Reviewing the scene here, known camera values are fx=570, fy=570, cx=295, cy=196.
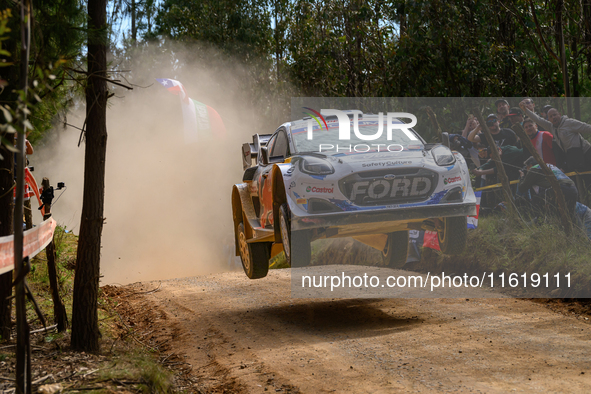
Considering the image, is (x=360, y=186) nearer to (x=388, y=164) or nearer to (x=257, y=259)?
(x=388, y=164)

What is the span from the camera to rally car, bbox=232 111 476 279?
673 centimetres

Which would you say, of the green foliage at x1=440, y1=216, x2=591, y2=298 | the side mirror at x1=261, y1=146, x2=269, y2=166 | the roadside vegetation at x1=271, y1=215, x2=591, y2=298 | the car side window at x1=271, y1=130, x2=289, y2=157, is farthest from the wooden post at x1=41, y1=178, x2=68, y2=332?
the green foliage at x1=440, y1=216, x2=591, y2=298

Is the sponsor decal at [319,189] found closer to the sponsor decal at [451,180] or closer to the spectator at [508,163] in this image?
the sponsor decal at [451,180]

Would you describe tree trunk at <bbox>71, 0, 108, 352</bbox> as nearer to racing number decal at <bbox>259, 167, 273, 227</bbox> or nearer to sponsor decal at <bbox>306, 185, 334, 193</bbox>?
racing number decal at <bbox>259, 167, 273, 227</bbox>

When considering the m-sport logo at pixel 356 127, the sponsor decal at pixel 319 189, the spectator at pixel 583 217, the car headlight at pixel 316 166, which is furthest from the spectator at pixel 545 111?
the sponsor decal at pixel 319 189

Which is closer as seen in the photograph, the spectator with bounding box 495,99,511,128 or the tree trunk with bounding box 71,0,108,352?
the tree trunk with bounding box 71,0,108,352

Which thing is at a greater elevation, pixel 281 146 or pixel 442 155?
pixel 281 146

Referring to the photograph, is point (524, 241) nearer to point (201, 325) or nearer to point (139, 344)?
point (201, 325)

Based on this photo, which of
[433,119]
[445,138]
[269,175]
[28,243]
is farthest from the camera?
[433,119]

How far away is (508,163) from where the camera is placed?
9.50 m

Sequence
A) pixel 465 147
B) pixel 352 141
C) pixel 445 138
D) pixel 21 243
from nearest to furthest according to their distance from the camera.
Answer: pixel 21 243, pixel 352 141, pixel 445 138, pixel 465 147

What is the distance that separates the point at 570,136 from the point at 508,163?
1035mm

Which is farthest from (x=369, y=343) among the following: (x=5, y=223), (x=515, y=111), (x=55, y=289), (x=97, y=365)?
(x=515, y=111)

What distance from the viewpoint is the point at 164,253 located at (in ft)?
67.8
